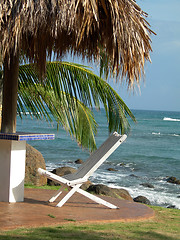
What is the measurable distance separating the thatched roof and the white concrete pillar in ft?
4.13

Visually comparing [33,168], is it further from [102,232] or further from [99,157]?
[102,232]

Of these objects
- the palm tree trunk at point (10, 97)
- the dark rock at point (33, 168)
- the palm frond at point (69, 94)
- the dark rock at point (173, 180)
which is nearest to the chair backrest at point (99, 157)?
the palm tree trunk at point (10, 97)

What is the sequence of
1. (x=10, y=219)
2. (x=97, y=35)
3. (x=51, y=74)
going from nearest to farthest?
1. (x=10, y=219)
2. (x=97, y=35)
3. (x=51, y=74)

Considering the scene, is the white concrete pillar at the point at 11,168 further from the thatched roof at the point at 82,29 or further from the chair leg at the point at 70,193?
the thatched roof at the point at 82,29

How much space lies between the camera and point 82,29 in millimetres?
5012

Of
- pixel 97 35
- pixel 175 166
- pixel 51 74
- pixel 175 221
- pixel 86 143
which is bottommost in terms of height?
pixel 175 166

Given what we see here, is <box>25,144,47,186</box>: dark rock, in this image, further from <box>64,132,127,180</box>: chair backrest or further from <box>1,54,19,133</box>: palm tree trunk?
<box>64,132,127,180</box>: chair backrest

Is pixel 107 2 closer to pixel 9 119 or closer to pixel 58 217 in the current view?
pixel 9 119

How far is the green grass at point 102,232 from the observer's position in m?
3.84

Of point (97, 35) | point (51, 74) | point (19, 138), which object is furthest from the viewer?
point (51, 74)

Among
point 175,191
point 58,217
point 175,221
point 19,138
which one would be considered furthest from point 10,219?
point 175,191

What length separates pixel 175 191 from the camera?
1433 centimetres

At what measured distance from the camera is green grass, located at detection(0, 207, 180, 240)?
151 inches

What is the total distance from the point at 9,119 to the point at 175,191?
976 centimetres
